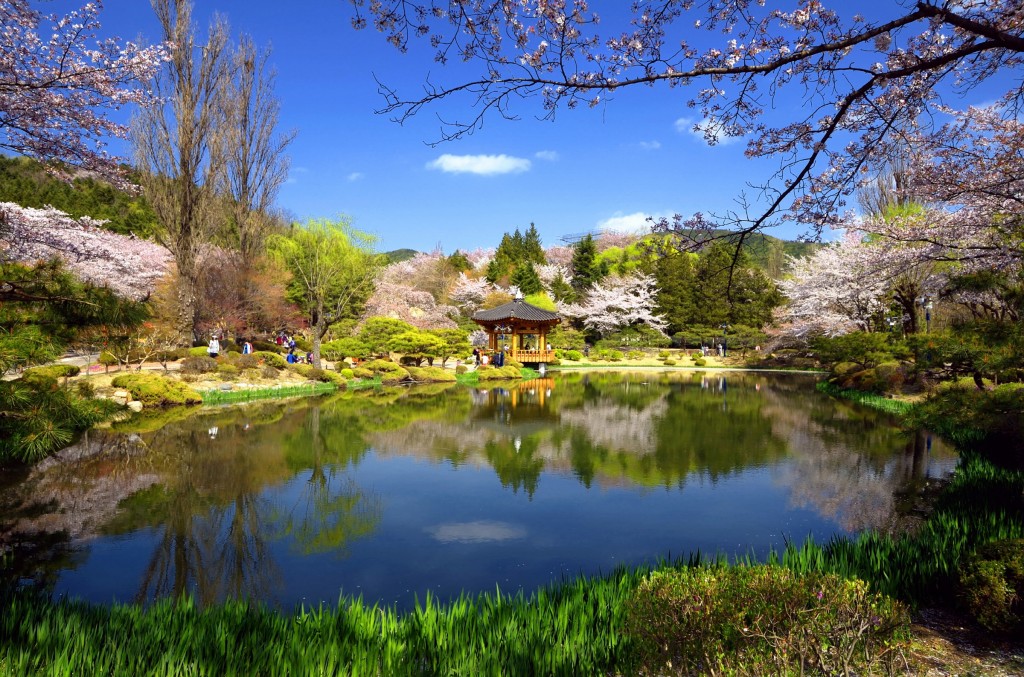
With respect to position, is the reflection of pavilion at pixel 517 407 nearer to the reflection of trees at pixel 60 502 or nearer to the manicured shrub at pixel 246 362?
the reflection of trees at pixel 60 502

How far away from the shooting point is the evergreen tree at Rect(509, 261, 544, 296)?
38188 mm

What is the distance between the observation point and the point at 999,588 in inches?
120

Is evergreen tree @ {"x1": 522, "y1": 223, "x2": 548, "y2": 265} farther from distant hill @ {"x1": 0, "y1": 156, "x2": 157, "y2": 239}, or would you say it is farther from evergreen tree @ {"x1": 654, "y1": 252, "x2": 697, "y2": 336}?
distant hill @ {"x1": 0, "y1": 156, "x2": 157, "y2": 239}

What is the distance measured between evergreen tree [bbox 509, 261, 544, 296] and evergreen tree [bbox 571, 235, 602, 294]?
357 centimetres

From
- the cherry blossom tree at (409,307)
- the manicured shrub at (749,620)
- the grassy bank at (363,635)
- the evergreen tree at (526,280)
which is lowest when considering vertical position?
the grassy bank at (363,635)

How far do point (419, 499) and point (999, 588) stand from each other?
5.38m

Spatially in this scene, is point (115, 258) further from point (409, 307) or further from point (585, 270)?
point (585, 270)

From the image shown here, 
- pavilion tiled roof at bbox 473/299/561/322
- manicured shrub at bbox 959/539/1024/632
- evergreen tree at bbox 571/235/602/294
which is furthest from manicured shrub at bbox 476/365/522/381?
manicured shrub at bbox 959/539/1024/632

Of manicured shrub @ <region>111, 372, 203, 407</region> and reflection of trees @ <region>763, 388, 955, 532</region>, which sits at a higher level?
manicured shrub @ <region>111, 372, 203, 407</region>

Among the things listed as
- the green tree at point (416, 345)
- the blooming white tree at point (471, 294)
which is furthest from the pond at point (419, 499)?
the blooming white tree at point (471, 294)

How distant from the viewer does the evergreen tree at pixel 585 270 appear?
40.2 m

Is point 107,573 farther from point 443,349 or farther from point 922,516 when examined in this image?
point 443,349

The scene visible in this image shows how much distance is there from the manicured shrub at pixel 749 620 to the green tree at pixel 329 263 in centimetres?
2589

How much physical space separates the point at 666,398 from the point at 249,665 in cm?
1513
